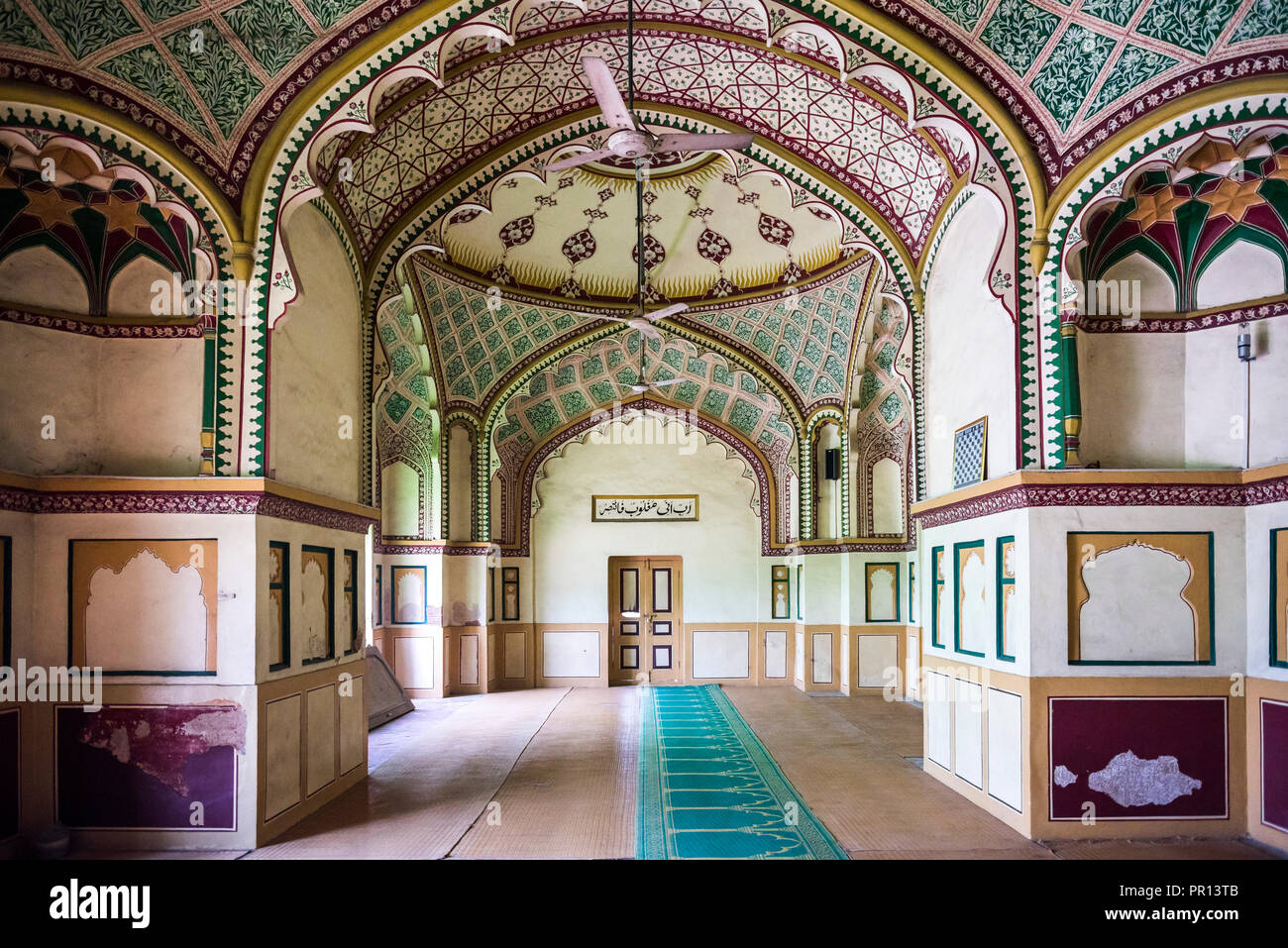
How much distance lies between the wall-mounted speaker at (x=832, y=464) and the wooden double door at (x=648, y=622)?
2.86 meters

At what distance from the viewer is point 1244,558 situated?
583 centimetres

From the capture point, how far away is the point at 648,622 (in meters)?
14.6

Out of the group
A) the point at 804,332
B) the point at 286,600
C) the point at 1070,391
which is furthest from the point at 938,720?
the point at 804,332

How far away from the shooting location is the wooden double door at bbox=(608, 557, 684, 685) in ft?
47.8

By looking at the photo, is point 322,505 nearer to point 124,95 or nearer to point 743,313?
point 124,95

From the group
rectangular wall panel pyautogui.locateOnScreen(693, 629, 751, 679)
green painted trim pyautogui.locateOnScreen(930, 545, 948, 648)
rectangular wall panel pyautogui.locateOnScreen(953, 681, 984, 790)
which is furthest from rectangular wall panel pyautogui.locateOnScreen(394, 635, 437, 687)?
rectangular wall panel pyautogui.locateOnScreen(953, 681, 984, 790)

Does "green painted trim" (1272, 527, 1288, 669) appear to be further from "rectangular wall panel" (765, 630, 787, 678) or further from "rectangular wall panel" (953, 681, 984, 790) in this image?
"rectangular wall panel" (765, 630, 787, 678)

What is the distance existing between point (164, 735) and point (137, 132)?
11.8ft

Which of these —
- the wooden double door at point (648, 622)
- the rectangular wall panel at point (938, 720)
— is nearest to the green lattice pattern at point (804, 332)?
the wooden double door at point (648, 622)

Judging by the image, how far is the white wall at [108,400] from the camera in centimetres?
574

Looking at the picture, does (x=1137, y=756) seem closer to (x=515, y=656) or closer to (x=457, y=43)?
(x=457, y=43)

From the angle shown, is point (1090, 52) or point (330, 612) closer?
point (1090, 52)

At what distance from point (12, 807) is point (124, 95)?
4.18 meters

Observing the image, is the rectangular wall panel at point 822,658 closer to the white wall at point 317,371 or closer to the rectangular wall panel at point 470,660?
the rectangular wall panel at point 470,660
